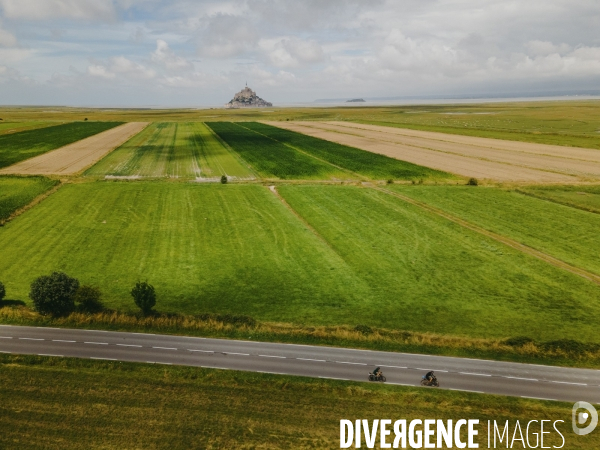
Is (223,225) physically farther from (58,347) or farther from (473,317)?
(473,317)

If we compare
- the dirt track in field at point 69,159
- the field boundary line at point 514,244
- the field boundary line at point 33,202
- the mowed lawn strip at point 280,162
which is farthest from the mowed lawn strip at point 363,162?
the field boundary line at point 33,202

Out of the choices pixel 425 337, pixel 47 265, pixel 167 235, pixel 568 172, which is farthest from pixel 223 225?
pixel 568 172

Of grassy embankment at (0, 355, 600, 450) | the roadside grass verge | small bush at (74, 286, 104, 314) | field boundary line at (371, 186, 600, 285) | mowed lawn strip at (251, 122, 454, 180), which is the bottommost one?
grassy embankment at (0, 355, 600, 450)

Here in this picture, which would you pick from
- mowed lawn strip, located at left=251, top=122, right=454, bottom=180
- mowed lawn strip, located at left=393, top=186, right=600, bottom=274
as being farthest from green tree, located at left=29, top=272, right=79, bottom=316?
mowed lawn strip, located at left=251, top=122, right=454, bottom=180

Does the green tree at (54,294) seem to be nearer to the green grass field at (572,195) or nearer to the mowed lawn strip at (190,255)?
the mowed lawn strip at (190,255)

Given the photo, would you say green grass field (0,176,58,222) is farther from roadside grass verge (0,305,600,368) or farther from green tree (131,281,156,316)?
green tree (131,281,156,316)

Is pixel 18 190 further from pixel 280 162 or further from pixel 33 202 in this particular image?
pixel 280 162

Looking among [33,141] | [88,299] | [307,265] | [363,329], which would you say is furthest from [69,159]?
[363,329]
